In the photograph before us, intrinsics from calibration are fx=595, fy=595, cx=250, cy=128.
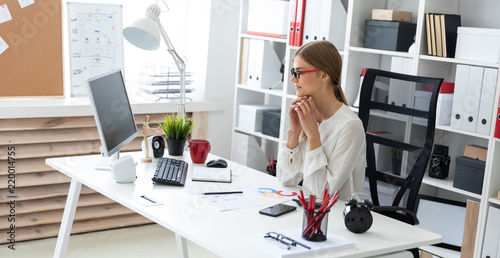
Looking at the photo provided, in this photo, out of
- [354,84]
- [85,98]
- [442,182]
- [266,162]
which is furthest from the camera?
[266,162]

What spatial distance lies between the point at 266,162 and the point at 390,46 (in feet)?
4.65

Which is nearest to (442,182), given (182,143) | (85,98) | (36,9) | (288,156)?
(288,156)

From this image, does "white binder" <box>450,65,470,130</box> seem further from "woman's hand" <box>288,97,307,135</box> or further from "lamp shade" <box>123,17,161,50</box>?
"lamp shade" <box>123,17,161,50</box>

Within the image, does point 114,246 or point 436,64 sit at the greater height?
point 436,64

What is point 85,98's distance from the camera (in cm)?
393

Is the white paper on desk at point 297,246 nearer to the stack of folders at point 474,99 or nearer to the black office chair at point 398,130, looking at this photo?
the black office chair at point 398,130

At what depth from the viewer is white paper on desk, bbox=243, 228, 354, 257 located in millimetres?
1669

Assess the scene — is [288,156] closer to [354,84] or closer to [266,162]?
[354,84]

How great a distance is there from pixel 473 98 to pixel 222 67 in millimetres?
1994

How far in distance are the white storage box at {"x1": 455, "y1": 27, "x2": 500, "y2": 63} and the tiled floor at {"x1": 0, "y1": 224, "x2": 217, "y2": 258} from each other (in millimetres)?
1873

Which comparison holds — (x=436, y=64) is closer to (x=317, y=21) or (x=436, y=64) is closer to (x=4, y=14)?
(x=317, y=21)

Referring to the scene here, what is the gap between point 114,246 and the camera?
368 centimetres

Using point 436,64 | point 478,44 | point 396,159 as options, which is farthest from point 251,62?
point 396,159

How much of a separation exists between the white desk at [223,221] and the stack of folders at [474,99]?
111cm
